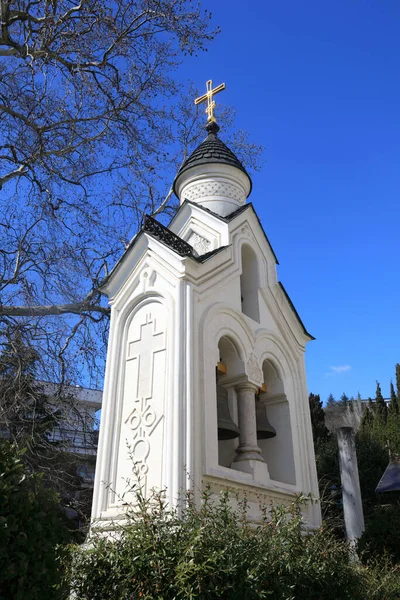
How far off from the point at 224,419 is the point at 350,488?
6.18 m

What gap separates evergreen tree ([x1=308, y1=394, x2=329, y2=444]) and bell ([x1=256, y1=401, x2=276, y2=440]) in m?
15.4

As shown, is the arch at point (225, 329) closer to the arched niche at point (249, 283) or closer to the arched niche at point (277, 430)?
the arched niche at point (249, 283)

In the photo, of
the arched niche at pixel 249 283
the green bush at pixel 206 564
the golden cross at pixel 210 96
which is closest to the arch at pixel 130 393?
the green bush at pixel 206 564

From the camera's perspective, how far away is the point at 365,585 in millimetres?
6125

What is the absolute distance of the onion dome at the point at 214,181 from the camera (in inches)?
411

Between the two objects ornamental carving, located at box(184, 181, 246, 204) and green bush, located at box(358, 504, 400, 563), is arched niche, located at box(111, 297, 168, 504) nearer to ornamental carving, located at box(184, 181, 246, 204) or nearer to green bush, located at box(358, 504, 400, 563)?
ornamental carving, located at box(184, 181, 246, 204)

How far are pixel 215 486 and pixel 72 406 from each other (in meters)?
4.85

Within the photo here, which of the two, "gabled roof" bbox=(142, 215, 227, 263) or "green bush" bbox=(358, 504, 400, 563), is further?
"green bush" bbox=(358, 504, 400, 563)

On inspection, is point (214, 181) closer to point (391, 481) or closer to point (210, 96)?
point (210, 96)

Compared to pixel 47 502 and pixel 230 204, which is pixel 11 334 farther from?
pixel 47 502

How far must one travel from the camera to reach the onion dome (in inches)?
411

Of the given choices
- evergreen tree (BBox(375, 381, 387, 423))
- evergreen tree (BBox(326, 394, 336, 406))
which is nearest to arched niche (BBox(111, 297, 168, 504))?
evergreen tree (BBox(375, 381, 387, 423))

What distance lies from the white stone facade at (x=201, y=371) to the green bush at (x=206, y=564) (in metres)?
1.11

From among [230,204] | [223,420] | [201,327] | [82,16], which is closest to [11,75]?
[82,16]
